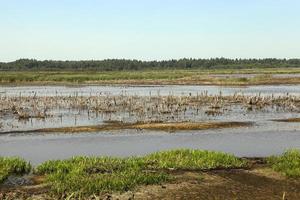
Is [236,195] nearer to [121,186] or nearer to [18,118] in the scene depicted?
[121,186]

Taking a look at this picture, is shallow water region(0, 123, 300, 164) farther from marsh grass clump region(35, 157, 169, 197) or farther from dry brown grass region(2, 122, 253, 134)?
marsh grass clump region(35, 157, 169, 197)

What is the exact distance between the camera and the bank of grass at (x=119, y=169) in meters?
12.8

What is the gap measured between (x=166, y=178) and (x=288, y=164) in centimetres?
431

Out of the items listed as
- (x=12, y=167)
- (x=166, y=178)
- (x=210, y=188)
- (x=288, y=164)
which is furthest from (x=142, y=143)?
(x=210, y=188)

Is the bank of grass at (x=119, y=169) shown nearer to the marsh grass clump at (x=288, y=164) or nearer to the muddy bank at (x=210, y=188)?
the muddy bank at (x=210, y=188)

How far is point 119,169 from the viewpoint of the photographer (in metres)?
14.9

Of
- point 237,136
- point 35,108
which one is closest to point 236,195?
point 237,136

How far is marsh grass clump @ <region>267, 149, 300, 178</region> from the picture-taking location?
1470 cm

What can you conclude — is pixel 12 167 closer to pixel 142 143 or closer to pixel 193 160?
pixel 193 160

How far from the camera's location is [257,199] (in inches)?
488

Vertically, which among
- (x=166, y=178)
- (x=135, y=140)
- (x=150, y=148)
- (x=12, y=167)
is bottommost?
(x=135, y=140)

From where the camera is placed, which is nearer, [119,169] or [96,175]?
[96,175]

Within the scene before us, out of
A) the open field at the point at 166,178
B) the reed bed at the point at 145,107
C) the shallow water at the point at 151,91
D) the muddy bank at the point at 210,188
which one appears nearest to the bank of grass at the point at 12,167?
the open field at the point at 166,178

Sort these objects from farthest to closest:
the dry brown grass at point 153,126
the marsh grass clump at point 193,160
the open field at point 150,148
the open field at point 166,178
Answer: the dry brown grass at point 153,126 < the marsh grass clump at point 193,160 < the open field at point 150,148 < the open field at point 166,178
